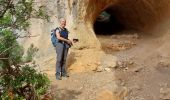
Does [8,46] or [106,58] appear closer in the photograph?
[8,46]

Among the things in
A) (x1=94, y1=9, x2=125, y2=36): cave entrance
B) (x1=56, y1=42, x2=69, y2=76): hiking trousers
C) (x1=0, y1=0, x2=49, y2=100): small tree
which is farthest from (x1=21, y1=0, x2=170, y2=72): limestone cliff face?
(x1=0, y1=0, x2=49, y2=100): small tree

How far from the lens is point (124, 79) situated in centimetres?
803

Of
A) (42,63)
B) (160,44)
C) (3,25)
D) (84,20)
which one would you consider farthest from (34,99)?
(160,44)

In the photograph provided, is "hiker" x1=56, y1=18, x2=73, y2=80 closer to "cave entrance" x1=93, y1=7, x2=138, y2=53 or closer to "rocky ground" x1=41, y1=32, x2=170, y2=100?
"rocky ground" x1=41, y1=32, x2=170, y2=100

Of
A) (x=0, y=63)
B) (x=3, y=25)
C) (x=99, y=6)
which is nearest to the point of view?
(x=3, y=25)

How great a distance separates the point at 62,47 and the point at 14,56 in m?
2.28

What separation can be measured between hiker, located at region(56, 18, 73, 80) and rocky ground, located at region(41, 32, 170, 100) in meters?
0.21

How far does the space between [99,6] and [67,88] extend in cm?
356

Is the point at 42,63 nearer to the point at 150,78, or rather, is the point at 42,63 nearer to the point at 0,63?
the point at 150,78

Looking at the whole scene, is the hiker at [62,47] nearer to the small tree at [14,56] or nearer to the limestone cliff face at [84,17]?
the limestone cliff face at [84,17]

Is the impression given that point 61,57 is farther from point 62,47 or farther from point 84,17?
point 84,17

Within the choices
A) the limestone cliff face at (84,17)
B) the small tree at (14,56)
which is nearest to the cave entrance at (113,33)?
the limestone cliff face at (84,17)

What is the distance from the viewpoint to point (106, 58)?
8.73m

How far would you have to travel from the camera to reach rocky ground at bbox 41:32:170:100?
7348mm
